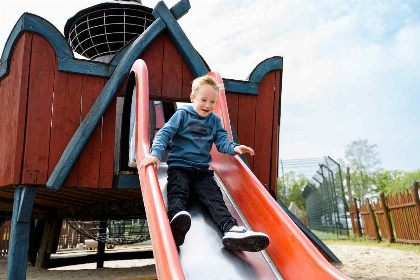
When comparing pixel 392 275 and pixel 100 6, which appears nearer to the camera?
pixel 392 275

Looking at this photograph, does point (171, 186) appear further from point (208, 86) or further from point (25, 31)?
point (25, 31)

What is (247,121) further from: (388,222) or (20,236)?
(388,222)

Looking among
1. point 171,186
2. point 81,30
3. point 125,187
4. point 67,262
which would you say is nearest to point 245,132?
point 125,187

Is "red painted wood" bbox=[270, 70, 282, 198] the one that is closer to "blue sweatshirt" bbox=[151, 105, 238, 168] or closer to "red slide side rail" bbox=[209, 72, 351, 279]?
"red slide side rail" bbox=[209, 72, 351, 279]

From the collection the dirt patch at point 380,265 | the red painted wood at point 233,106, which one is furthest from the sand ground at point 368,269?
the red painted wood at point 233,106

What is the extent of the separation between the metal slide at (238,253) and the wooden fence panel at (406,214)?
6.23 m

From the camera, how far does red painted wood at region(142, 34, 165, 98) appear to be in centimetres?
511

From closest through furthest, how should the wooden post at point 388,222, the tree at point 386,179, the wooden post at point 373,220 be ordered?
the wooden post at point 388,222 < the wooden post at point 373,220 < the tree at point 386,179

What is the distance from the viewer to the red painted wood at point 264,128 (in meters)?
5.48

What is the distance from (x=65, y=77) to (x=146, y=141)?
2070mm

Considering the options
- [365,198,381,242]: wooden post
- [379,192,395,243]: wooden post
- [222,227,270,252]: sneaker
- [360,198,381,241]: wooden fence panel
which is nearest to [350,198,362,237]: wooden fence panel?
[360,198,381,241]: wooden fence panel

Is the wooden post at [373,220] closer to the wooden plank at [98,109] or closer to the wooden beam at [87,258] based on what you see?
the wooden beam at [87,258]

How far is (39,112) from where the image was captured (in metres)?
4.58

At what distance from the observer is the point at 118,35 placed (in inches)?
274
